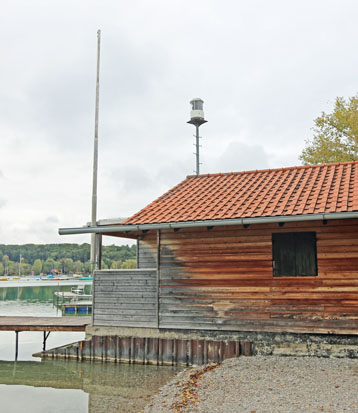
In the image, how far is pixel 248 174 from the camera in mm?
15242

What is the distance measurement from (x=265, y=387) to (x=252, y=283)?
3473mm

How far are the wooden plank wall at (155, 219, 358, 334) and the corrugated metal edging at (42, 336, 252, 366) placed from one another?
0.44m

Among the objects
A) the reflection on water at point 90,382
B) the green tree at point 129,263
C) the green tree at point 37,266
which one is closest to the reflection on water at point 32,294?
the green tree at point 129,263

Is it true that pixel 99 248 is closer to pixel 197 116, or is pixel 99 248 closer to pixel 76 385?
pixel 76 385

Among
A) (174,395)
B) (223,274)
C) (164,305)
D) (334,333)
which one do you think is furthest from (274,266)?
(174,395)

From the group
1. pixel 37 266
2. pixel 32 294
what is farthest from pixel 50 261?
pixel 32 294

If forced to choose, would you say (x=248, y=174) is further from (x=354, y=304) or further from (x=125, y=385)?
(x=125, y=385)

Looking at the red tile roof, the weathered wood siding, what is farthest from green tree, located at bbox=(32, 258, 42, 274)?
the weathered wood siding

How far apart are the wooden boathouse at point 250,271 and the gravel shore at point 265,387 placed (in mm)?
1033

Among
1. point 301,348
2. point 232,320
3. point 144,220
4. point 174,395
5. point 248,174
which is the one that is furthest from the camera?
point 248,174

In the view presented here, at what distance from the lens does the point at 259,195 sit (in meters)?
12.9

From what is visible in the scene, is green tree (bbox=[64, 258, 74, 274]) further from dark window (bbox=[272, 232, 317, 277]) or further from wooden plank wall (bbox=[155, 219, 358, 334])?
dark window (bbox=[272, 232, 317, 277])

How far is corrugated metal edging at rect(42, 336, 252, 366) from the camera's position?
11.8 meters

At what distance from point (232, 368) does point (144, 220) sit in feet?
15.1
